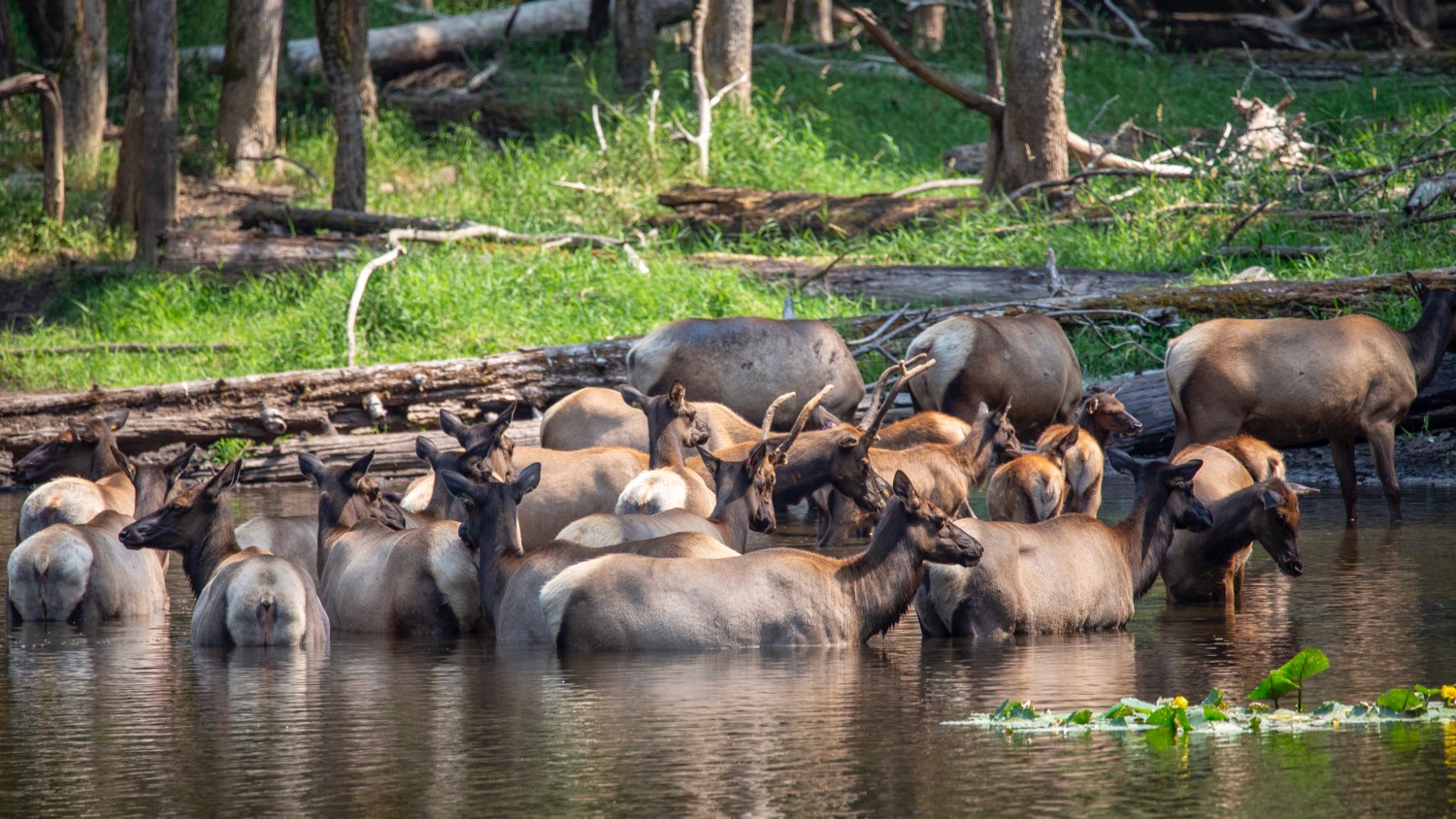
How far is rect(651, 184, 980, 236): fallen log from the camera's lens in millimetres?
18266

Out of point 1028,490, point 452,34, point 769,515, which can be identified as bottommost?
point 769,515

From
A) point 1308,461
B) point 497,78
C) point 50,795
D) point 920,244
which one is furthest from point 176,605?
point 497,78

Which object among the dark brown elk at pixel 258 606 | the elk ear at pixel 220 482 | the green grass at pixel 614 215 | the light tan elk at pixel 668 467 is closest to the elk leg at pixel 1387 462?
the green grass at pixel 614 215

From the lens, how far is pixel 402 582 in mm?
8234

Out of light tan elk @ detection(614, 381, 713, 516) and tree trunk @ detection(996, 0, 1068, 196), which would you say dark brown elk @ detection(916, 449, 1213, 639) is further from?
tree trunk @ detection(996, 0, 1068, 196)

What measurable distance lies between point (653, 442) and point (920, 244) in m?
7.38

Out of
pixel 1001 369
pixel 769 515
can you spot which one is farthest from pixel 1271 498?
pixel 1001 369

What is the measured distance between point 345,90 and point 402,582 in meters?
11.3

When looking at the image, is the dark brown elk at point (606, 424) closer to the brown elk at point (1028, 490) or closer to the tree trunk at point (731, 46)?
the brown elk at point (1028, 490)

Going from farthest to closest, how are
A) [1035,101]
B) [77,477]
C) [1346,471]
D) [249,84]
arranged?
[249,84] < [1035,101] < [1346,471] < [77,477]

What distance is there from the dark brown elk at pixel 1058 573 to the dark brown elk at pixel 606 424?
3.90m

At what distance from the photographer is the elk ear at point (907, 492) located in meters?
7.57

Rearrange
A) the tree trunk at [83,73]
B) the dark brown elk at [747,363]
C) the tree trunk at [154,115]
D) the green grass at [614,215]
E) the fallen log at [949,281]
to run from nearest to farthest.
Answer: the dark brown elk at [747,363]
the fallen log at [949,281]
the green grass at [614,215]
the tree trunk at [154,115]
the tree trunk at [83,73]

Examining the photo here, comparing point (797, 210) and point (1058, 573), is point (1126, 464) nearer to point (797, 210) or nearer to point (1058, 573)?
point (1058, 573)
